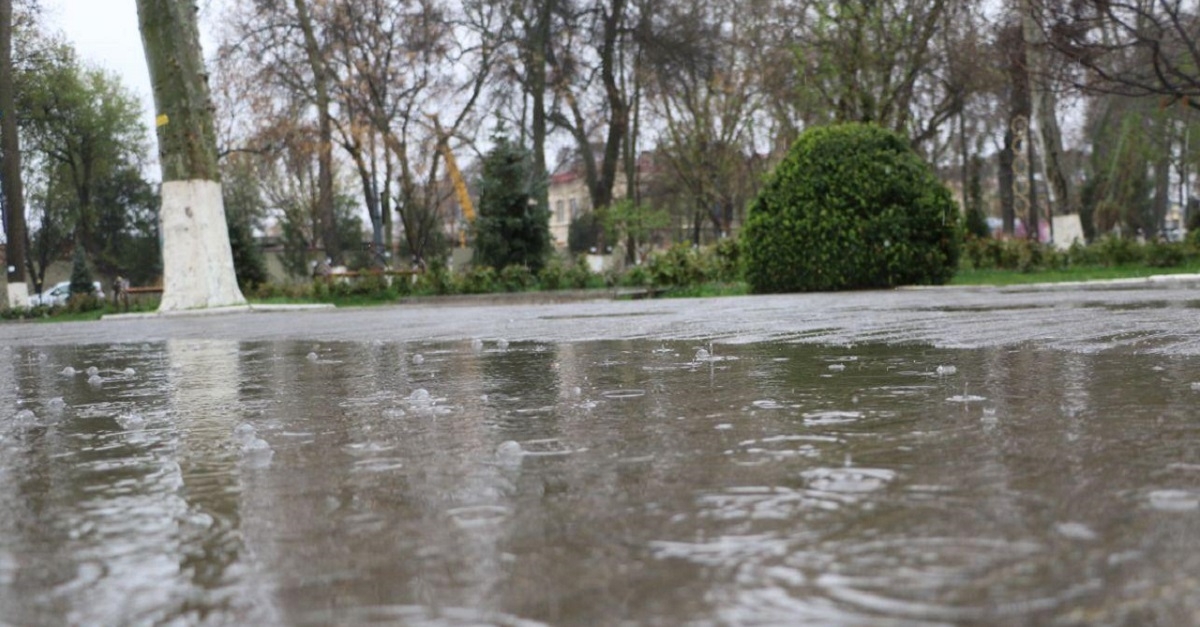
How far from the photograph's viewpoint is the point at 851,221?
18.7 m

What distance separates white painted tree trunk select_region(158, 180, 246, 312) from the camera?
19.2 m

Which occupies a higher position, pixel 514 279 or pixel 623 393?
pixel 514 279

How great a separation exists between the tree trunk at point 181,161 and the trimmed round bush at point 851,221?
8.51 meters

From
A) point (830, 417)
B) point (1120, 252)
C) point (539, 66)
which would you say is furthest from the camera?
point (539, 66)

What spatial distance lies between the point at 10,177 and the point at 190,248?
50.9 ft

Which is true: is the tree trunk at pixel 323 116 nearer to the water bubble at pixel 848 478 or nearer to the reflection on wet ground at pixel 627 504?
the reflection on wet ground at pixel 627 504

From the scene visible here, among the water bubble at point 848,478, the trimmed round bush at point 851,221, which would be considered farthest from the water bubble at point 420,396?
the trimmed round bush at point 851,221

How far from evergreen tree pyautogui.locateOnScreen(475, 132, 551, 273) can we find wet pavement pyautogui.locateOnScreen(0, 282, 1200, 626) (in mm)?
24228

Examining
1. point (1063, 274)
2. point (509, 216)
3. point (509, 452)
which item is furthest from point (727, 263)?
point (509, 452)

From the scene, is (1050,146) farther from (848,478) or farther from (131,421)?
(848,478)

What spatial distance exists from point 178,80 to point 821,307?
38.8 ft

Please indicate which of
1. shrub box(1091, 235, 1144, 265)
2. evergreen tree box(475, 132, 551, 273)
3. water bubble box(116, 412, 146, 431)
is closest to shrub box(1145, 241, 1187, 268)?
shrub box(1091, 235, 1144, 265)

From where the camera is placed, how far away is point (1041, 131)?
Answer: 2705 cm

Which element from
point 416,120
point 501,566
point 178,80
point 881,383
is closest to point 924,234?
point 178,80
